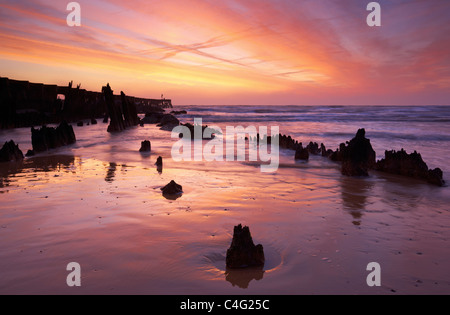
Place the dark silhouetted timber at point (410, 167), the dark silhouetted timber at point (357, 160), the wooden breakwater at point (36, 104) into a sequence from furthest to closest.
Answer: the wooden breakwater at point (36, 104), the dark silhouetted timber at point (357, 160), the dark silhouetted timber at point (410, 167)

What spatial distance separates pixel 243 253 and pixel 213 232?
109 cm

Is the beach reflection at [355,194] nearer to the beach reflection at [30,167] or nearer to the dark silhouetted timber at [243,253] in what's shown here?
the dark silhouetted timber at [243,253]

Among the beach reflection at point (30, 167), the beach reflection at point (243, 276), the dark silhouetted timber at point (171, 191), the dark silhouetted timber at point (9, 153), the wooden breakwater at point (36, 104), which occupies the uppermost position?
the wooden breakwater at point (36, 104)

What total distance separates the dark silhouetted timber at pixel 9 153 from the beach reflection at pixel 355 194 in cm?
1074

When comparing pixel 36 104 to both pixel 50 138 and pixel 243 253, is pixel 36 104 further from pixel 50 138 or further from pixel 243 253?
pixel 243 253

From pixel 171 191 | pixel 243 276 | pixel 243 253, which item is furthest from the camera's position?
pixel 171 191

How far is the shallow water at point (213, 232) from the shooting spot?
332cm

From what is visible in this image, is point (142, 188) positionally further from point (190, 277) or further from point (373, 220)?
point (373, 220)

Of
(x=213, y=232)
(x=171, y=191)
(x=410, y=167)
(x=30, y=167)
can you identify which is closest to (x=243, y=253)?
(x=213, y=232)

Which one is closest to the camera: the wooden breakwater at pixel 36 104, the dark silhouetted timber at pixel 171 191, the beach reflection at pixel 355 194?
the beach reflection at pixel 355 194

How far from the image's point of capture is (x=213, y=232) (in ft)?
15.2

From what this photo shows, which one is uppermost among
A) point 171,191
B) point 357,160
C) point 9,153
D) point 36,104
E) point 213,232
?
point 36,104

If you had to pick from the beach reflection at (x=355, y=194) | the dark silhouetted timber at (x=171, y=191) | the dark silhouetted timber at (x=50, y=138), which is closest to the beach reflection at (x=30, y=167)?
the dark silhouetted timber at (x=50, y=138)
